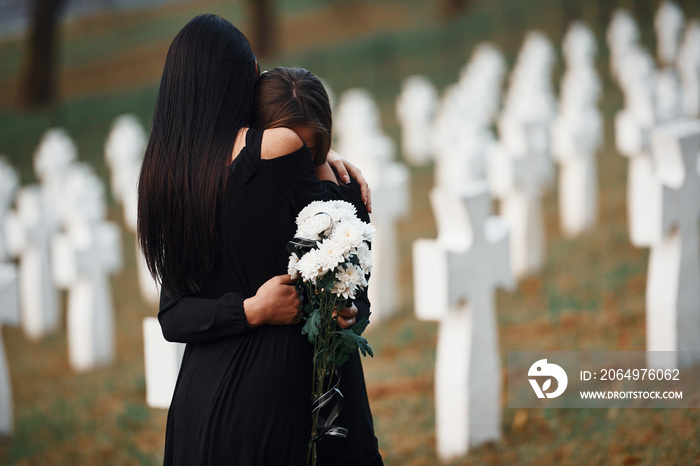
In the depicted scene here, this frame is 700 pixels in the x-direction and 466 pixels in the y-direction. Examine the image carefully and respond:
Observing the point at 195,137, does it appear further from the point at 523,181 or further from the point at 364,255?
the point at 523,181

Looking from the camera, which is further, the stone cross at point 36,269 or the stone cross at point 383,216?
the stone cross at point 36,269

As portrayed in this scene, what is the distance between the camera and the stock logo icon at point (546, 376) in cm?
429

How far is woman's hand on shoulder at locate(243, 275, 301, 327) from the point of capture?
2.29 meters

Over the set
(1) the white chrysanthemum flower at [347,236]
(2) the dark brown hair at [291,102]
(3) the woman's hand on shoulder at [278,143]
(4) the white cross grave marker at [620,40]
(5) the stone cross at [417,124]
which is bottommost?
(1) the white chrysanthemum flower at [347,236]

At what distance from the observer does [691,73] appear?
1232 centimetres

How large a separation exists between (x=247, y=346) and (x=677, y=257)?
2845 mm

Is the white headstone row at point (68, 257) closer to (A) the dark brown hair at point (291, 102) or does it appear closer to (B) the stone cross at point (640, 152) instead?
(B) the stone cross at point (640, 152)

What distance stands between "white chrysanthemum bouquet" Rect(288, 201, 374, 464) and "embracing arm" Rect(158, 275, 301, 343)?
6 centimetres

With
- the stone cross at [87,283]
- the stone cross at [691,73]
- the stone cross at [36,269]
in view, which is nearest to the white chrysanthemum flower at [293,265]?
the stone cross at [87,283]

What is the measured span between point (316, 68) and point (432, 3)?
363cm

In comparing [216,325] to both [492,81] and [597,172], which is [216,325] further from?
[492,81]

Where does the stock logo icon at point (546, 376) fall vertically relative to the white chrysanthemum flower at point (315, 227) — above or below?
below

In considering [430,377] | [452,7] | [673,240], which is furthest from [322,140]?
[452,7]

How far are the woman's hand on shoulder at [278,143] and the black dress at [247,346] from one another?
0.8 inches
